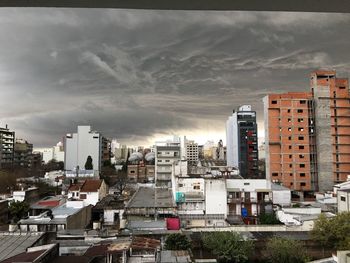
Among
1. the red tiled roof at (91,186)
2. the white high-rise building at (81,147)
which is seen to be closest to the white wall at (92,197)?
the red tiled roof at (91,186)

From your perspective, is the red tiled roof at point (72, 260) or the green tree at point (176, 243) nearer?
A: the red tiled roof at point (72, 260)

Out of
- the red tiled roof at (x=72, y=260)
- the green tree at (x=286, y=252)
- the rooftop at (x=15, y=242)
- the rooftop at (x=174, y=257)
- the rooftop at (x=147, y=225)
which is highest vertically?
the rooftop at (x=174, y=257)

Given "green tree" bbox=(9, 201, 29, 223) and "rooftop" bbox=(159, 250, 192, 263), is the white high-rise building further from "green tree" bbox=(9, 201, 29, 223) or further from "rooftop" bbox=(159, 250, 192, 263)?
"rooftop" bbox=(159, 250, 192, 263)

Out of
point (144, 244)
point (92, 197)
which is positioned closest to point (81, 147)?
point (92, 197)

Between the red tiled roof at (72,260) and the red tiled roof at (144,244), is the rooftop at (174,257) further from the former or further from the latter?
the red tiled roof at (72,260)

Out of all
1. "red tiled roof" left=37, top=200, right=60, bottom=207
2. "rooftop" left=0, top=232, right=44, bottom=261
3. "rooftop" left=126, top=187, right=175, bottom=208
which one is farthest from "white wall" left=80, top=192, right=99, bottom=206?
"rooftop" left=0, top=232, right=44, bottom=261

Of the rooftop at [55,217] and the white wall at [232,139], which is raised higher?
the white wall at [232,139]

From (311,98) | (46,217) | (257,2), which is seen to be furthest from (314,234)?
(311,98)

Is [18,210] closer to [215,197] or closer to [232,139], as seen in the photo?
[215,197]
